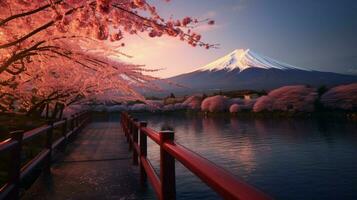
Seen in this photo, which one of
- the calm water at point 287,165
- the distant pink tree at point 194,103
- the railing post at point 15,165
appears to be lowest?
the calm water at point 287,165

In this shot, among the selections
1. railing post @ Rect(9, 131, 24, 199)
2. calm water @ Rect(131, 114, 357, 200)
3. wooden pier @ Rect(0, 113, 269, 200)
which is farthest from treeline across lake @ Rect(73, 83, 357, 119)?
railing post @ Rect(9, 131, 24, 199)

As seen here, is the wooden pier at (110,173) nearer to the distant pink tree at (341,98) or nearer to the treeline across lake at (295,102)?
the treeline across lake at (295,102)

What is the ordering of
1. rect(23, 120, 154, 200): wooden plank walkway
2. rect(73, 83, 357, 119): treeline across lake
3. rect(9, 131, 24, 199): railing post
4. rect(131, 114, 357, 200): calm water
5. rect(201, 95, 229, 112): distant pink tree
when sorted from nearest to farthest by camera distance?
rect(9, 131, 24, 199): railing post
rect(23, 120, 154, 200): wooden plank walkway
rect(131, 114, 357, 200): calm water
rect(73, 83, 357, 119): treeline across lake
rect(201, 95, 229, 112): distant pink tree

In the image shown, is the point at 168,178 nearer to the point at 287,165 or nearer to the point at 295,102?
the point at 287,165

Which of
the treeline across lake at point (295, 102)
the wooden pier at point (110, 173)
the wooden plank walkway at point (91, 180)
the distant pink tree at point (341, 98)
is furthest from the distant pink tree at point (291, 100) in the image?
the wooden plank walkway at point (91, 180)

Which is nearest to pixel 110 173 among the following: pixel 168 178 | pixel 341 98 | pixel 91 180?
pixel 91 180

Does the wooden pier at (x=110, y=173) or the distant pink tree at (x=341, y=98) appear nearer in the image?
the wooden pier at (x=110, y=173)

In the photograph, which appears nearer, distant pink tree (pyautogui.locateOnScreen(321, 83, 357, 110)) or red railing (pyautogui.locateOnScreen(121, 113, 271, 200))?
red railing (pyautogui.locateOnScreen(121, 113, 271, 200))

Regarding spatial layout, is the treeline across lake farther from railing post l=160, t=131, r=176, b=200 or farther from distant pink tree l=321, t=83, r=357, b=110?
railing post l=160, t=131, r=176, b=200

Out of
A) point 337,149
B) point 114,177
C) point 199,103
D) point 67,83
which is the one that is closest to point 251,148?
point 337,149

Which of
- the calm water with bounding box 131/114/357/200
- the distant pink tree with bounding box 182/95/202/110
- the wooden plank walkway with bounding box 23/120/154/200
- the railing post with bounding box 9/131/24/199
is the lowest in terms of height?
the calm water with bounding box 131/114/357/200

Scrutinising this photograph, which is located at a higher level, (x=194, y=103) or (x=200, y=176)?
(x=194, y=103)

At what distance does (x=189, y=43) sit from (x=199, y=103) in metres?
70.5

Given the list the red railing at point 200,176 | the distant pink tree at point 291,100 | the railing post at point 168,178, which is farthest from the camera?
the distant pink tree at point 291,100
